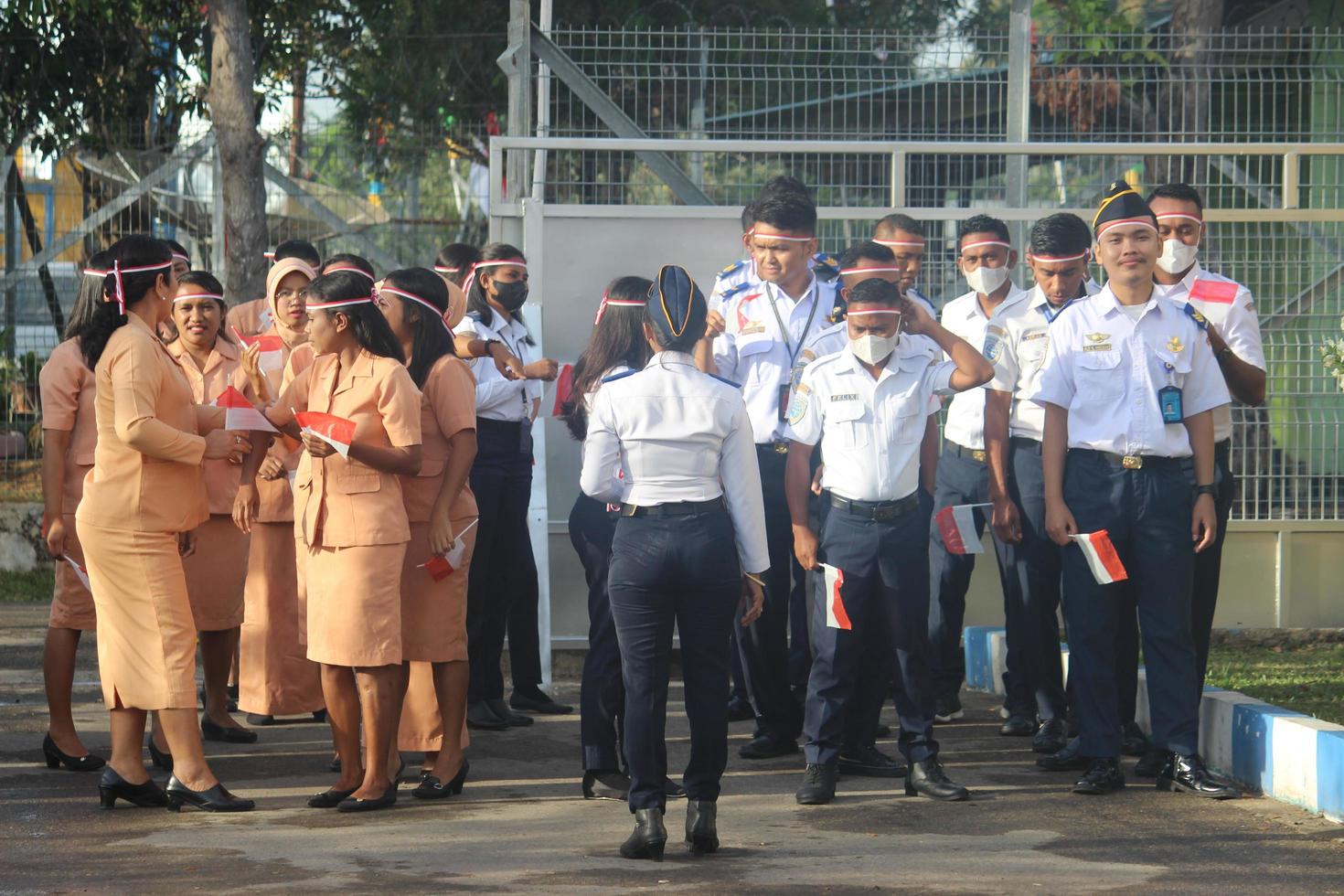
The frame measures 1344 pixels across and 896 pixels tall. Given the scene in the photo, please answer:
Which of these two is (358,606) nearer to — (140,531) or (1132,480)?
(140,531)

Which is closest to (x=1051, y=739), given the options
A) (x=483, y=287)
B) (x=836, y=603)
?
(x=836, y=603)

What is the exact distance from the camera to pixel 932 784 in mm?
6457

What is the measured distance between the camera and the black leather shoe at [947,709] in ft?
26.7

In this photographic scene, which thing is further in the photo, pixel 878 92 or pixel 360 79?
pixel 360 79

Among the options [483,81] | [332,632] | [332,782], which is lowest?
[332,782]

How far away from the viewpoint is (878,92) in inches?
429

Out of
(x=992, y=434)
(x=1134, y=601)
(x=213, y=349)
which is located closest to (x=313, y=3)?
Answer: (x=213, y=349)

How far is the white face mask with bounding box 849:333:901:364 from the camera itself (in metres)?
6.55

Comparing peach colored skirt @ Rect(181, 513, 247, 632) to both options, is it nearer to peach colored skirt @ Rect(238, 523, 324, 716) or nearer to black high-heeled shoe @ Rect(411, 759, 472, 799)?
peach colored skirt @ Rect(238, 523, 324, 716)

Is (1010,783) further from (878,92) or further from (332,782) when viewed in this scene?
(878,92)

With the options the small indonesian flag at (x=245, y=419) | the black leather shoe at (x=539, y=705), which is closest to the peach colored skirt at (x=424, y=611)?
the small indonesian flag at (x=245, y=419)

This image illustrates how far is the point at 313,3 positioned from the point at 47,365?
32.9 ft

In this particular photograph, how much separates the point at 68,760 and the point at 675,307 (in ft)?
10.1

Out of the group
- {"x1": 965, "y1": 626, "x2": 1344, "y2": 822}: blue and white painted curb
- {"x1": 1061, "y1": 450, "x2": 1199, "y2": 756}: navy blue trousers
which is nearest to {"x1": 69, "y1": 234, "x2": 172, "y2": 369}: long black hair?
{"x1": 1061, "y1": 450, "x2": 1199, "y2": 756}: navy blue trousers
